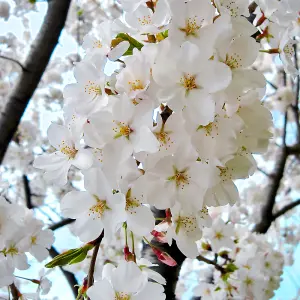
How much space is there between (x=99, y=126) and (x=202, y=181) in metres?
0.22

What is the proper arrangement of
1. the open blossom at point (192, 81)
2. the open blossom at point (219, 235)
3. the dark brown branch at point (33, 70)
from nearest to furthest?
the open blossom at point (192, 81) < the open blossom at point (219, 235) < the dark brown branch at point (33, 70)

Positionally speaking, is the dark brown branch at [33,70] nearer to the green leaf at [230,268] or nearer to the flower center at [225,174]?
the green leaf at [230,268]

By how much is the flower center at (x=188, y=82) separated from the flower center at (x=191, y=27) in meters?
0.08

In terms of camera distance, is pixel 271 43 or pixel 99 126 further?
pixel 271 43

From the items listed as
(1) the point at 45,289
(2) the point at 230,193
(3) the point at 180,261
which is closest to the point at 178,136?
(2) the point at 230,193

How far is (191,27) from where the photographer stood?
74 cm

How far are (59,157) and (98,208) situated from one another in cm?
17

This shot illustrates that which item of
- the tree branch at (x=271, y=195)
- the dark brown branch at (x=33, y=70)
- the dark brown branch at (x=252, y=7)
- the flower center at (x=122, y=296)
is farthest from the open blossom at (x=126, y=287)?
the tree branch at (x=271, y=195)

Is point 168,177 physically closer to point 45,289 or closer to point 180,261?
point 45,289

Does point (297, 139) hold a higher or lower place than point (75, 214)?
lower

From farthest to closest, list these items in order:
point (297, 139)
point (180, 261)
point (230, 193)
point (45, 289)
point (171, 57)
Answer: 1. point (297, 139)
2. point (180, 261)
3. point (45, 289)
4. point (230, 193)
5. point (171, 57)

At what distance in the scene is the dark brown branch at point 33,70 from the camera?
2291 mm

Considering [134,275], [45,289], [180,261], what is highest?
[134,275]

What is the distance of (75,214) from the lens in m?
0.85
